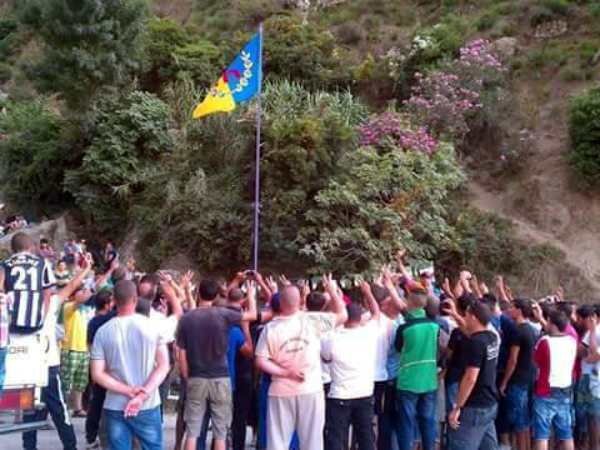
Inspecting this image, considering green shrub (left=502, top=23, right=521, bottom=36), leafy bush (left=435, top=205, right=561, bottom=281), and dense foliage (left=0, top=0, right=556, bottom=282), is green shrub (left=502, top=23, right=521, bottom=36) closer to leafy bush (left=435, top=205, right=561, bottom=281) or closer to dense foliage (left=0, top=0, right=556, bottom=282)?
dense foliage (left=0, top=0, right=556, bottom=282)

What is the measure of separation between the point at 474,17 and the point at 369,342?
2270 centimetres

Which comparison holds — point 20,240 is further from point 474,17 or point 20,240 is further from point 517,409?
point 474,17

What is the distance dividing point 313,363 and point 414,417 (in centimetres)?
160

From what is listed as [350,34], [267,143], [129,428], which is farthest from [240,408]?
[350,34]

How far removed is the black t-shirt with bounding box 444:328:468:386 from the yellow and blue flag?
7.79 meters

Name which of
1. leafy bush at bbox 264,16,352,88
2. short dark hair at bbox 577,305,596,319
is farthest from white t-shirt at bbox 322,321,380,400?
Answer: leafy bush at bbox 264,16,352,88

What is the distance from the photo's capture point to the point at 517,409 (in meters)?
7.53

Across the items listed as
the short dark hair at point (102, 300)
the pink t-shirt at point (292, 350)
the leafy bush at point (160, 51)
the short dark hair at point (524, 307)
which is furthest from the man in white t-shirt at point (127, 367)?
the leafy bush at point (160, 51)

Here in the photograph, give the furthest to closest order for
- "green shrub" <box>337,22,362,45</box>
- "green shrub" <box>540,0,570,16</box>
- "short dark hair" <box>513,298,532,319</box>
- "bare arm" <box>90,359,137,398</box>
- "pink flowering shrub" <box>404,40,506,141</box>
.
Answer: "green shrub" <box>337,22,362,45</box> → "green shrub" <box>540,0,570,16</box> → "pink flowering shrub" <box>404,40,506,141</box> → "short dark hair" <box>513,298,532,319</box> → "bare arm" <box>90,359,137,398</box>

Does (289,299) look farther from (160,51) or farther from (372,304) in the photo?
(160,51)

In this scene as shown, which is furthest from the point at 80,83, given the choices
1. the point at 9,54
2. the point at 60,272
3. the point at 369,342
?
the point at 9,54

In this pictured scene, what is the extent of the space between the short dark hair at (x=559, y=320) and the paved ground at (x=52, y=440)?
14.8 feet

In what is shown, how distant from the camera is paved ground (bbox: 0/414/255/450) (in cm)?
762

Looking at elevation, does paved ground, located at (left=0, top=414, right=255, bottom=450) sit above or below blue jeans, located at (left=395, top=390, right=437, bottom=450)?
below
